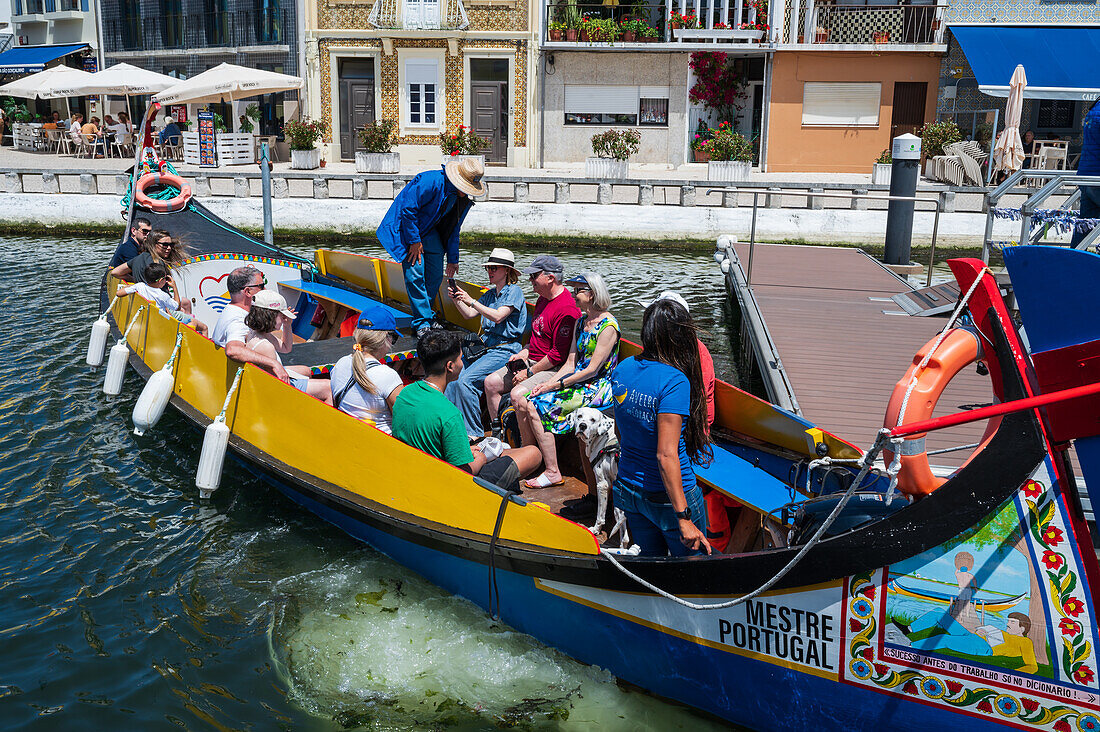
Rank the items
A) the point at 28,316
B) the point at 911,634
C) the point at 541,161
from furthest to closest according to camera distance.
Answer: the point at 541,161 < the point at 28,316 < the point at 911,634

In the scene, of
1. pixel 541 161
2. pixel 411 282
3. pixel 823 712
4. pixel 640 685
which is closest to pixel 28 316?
pixel 411 282

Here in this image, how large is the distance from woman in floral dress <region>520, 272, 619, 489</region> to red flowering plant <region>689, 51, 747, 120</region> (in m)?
22.2

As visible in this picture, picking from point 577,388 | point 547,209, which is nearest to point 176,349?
point 577,388

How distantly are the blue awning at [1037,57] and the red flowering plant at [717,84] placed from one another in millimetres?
5756

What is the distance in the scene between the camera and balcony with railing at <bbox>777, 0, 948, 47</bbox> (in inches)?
979

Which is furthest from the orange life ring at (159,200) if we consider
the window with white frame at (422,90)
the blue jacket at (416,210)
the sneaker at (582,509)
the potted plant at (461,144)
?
the window with white frame at (422,90)

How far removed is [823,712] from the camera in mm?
3736

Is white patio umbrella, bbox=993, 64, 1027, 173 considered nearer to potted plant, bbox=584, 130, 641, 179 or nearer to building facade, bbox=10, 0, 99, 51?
potted plant, bbox=584, 130, 641, 179

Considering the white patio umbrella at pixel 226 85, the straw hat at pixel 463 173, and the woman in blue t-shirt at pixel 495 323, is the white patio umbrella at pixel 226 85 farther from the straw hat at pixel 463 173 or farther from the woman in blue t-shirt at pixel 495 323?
the woman in blue t-shirt at pixel 495 323

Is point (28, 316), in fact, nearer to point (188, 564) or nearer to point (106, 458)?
point (106, 458)

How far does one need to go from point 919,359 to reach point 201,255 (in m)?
7.47

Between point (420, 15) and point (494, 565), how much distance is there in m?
23.8

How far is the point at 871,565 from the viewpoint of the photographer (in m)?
3.46

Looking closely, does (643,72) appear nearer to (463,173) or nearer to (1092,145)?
(1092,145)
